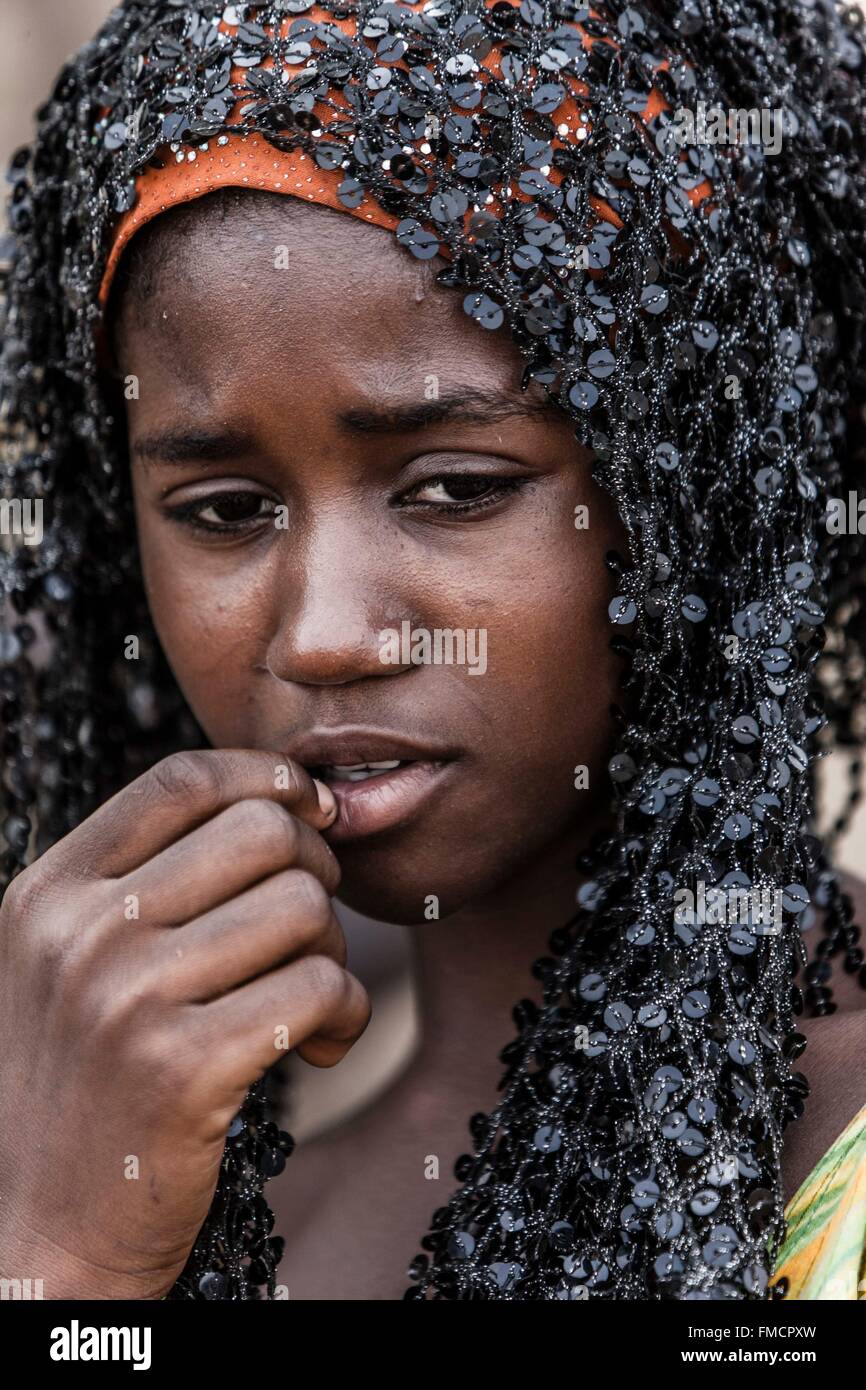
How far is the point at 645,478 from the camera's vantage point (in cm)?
188

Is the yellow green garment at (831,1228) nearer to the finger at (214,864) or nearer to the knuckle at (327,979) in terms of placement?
the knuckle at (327,979)

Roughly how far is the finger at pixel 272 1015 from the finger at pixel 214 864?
105mm

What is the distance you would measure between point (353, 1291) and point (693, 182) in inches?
63.4

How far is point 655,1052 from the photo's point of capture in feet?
5.88

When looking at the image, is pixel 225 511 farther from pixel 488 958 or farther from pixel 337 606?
pixel 488 958

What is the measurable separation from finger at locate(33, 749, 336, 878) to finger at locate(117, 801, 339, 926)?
0.03 m

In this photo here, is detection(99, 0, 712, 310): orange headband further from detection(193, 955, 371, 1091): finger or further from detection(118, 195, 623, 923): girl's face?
detection(193, 955, 371, 1091): finger

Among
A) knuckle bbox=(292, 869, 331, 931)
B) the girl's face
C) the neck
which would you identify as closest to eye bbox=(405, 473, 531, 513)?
the girl's face

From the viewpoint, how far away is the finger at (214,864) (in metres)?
1.70

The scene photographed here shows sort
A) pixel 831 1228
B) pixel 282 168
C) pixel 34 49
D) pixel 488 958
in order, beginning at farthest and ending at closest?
pixel 34 49 < pixel 488 958 < pixel 282 168 < pixel 831 1228

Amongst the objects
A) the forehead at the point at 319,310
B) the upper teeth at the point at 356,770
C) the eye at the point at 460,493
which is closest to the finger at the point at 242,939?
the upper teeth at the point at 356,770

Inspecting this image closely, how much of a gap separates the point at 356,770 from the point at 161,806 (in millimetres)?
276

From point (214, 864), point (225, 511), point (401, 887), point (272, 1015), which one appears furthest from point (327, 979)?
point (225, 511)

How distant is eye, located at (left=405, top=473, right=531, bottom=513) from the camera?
1.86 meters
